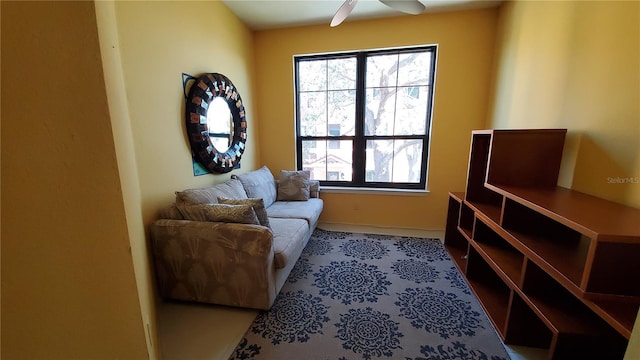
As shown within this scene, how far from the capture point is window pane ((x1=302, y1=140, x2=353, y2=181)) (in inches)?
136

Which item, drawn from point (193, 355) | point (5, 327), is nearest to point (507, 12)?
point (5, 327)

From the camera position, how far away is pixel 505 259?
5.57 feet

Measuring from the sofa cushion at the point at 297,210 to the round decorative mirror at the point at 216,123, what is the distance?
0.70m

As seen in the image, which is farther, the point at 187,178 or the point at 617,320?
the point at 187,178

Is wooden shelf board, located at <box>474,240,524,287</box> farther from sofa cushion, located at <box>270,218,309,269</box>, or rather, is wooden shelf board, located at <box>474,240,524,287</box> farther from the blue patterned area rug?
sofa cushion, located at <box>270,218,309,269</box>

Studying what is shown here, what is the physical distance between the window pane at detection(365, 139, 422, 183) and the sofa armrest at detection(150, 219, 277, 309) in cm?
212

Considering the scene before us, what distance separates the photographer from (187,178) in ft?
7.36

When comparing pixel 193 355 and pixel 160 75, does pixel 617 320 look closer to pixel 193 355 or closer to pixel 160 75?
pixel 193 355

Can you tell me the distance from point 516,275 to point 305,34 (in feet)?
10.9

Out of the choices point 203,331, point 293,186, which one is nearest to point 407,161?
point 293,186

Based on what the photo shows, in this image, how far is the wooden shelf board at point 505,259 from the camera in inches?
60.3

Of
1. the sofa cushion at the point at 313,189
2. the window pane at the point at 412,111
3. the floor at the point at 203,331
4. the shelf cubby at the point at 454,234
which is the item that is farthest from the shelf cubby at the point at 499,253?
the sofa cushion at the point at 313,189

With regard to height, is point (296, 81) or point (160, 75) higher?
point (296, 81)

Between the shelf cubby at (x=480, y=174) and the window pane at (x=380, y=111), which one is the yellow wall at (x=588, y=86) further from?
the window pane at (x=380, y=111)
